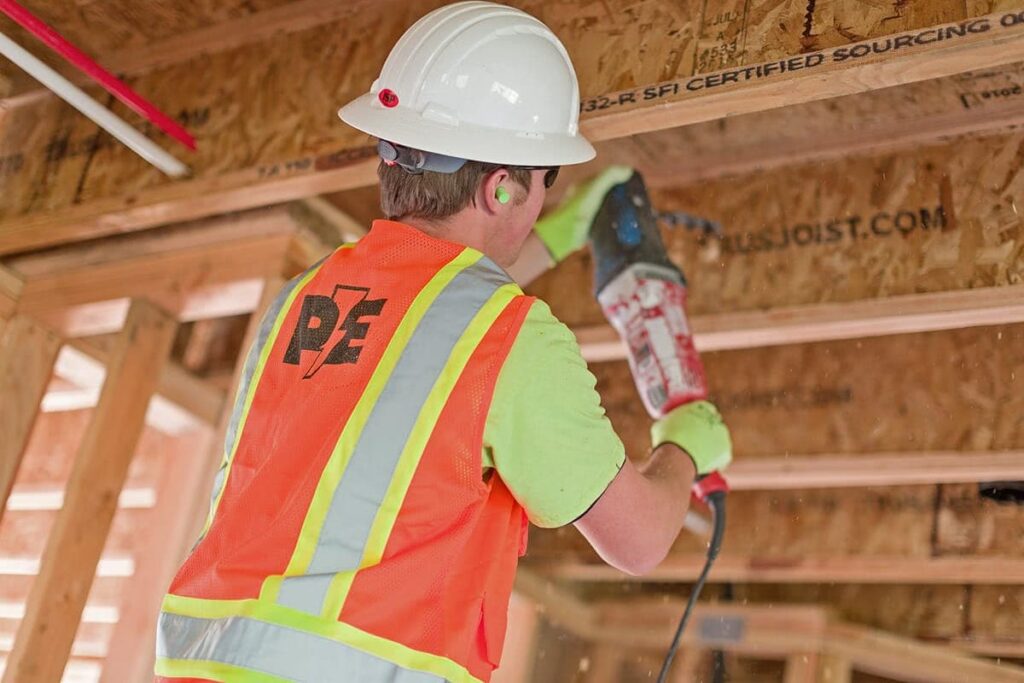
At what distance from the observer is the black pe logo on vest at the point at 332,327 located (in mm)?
1661

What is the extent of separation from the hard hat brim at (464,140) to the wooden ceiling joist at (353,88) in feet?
1.41

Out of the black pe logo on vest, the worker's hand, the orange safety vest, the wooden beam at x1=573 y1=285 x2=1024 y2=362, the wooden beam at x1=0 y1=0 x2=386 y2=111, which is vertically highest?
the wooden beam at x1=0 y1=0 x2=386 y2=111

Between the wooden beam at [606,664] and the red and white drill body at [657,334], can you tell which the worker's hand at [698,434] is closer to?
the red and white drill body at [657,334]

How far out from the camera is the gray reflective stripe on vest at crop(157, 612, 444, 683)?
148 centimetres

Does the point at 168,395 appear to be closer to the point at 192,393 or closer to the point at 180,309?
the point at 192,393

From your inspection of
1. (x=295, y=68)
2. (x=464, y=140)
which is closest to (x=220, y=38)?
(x=295, y=68)

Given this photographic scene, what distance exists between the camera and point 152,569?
357cm

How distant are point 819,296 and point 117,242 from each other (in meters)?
1.72

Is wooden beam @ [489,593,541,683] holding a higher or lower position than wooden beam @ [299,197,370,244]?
lower

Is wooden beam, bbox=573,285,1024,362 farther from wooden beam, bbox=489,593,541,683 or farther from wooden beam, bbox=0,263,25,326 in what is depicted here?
wooden beam, bbox=489,593,541,683

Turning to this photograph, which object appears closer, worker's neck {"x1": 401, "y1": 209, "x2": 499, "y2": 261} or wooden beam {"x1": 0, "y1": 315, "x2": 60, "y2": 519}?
worker's neck {"x1": 401, "y1": 209, "x2": 499, "y2": 261}

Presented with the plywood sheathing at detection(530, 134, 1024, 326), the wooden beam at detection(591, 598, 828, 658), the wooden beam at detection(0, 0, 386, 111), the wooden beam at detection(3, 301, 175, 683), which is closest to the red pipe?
the wooden beam at detection(0, 0, 386, 111)

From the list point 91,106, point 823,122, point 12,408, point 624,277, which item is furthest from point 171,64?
point 823,122

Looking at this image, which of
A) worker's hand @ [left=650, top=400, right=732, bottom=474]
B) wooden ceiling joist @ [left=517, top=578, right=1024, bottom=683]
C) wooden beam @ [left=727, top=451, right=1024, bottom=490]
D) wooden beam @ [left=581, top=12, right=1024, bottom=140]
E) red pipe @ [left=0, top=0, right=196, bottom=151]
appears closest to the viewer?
wooden beam @ [left=581, top=12, right=1024, bottom=140]
